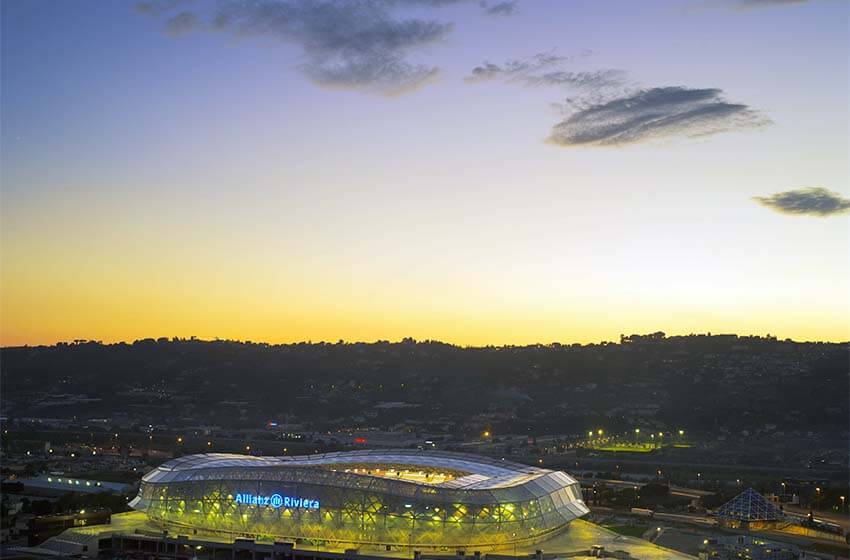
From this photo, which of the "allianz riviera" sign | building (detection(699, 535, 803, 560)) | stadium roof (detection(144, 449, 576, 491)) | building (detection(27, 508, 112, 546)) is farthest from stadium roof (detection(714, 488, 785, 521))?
building (detection(27, 508, 112, 546))

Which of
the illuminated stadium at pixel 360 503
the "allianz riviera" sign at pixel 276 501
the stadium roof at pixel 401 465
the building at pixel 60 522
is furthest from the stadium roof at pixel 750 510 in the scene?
the building at pixel 60 522

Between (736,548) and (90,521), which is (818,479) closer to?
(736,548)

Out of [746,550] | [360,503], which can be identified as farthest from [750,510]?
[360,503]

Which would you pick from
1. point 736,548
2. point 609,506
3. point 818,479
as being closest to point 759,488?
point 818,479

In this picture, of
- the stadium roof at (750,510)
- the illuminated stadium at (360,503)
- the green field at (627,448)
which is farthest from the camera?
the green field at (627,448)

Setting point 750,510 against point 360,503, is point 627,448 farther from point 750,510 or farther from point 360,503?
point 360,503

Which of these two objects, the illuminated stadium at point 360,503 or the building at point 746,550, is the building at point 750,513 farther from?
the illuminated stadium at point 360,503

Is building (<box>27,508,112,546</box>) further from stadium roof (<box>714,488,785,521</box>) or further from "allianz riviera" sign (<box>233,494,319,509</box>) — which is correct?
stadium roof (<box>714,488,785,521</box>)
